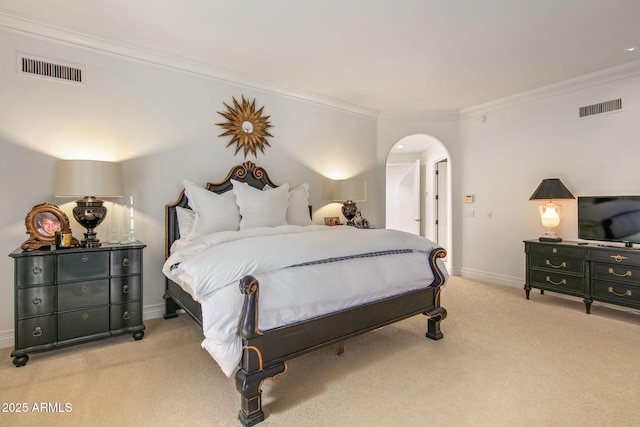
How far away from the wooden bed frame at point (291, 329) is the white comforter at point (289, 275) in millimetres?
58

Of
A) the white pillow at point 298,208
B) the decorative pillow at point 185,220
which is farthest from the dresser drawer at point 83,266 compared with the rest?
the white pillow at point 298,208

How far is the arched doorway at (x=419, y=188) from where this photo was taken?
685cm

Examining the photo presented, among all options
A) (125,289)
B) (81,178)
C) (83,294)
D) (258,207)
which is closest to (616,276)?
(258,207)

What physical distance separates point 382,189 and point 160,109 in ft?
11.4

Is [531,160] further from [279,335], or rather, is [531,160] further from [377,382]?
[279,335]

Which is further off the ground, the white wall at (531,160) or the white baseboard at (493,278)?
the white wall at (531,160)

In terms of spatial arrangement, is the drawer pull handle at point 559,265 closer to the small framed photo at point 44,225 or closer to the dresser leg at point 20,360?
the small framed photo at point 44,225

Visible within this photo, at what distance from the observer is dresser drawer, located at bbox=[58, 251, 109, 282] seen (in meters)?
2.60

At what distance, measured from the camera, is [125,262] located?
284 centimetres

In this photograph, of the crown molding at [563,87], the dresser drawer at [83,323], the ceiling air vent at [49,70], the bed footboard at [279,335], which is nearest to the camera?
the bed footboard at [279,335]

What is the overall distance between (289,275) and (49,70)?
2867mm

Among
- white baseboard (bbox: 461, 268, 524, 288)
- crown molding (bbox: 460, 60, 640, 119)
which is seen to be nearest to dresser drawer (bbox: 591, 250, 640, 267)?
white baseboard (bbox: 461, 268, 524, 288)

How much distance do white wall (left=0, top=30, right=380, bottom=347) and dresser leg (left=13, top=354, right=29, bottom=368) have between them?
54 centimetres

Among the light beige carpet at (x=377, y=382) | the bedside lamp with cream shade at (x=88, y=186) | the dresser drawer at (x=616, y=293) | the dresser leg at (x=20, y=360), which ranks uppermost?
the bedside lamp with cream shade at (x=88, y=186)
